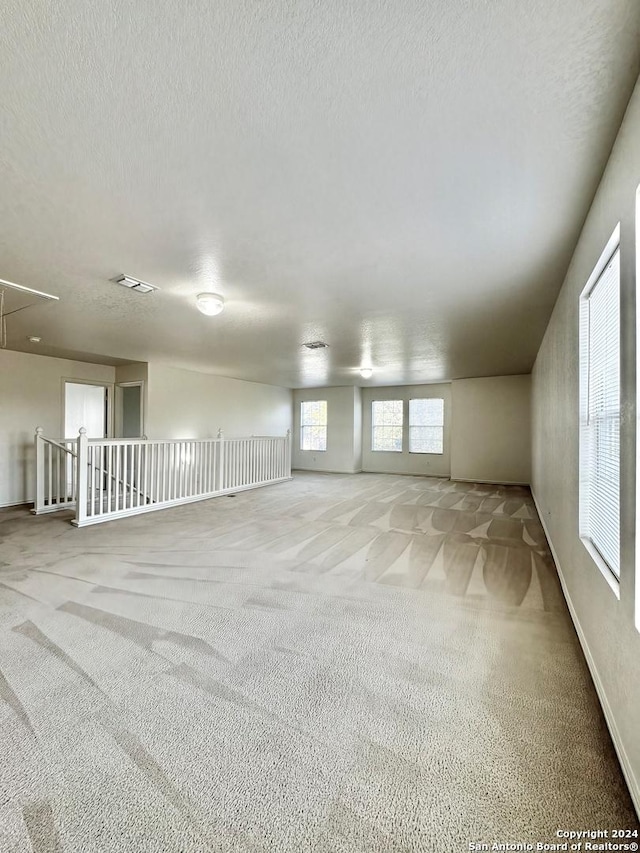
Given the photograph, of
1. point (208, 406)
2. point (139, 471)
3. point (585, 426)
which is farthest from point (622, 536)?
point (208, 406)

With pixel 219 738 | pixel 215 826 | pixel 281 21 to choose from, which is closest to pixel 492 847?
pixel 215 826

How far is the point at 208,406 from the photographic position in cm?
833

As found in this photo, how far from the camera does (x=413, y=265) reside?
276cm

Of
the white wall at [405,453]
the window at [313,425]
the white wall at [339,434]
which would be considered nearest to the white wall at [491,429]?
the white wall at [405,453]

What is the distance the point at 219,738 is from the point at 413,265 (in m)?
2.99

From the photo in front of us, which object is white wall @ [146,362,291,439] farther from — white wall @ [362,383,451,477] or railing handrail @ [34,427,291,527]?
white wall @ [362,383,451,477]

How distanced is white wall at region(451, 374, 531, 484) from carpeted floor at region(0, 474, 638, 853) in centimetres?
538

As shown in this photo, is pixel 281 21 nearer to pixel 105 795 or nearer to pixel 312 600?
pixel 105 795

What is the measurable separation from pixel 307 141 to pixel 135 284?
2166 millimetres

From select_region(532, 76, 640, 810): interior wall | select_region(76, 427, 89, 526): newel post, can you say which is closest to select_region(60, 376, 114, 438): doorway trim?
select_region(76, 427, 89, 526): newel post

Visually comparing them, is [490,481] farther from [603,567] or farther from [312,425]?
[603,567]

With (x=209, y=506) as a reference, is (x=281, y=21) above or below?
above

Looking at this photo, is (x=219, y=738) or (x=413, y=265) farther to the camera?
(x=413, y=265)

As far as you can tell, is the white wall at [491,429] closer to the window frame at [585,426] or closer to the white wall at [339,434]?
the white wall at [339,434]
